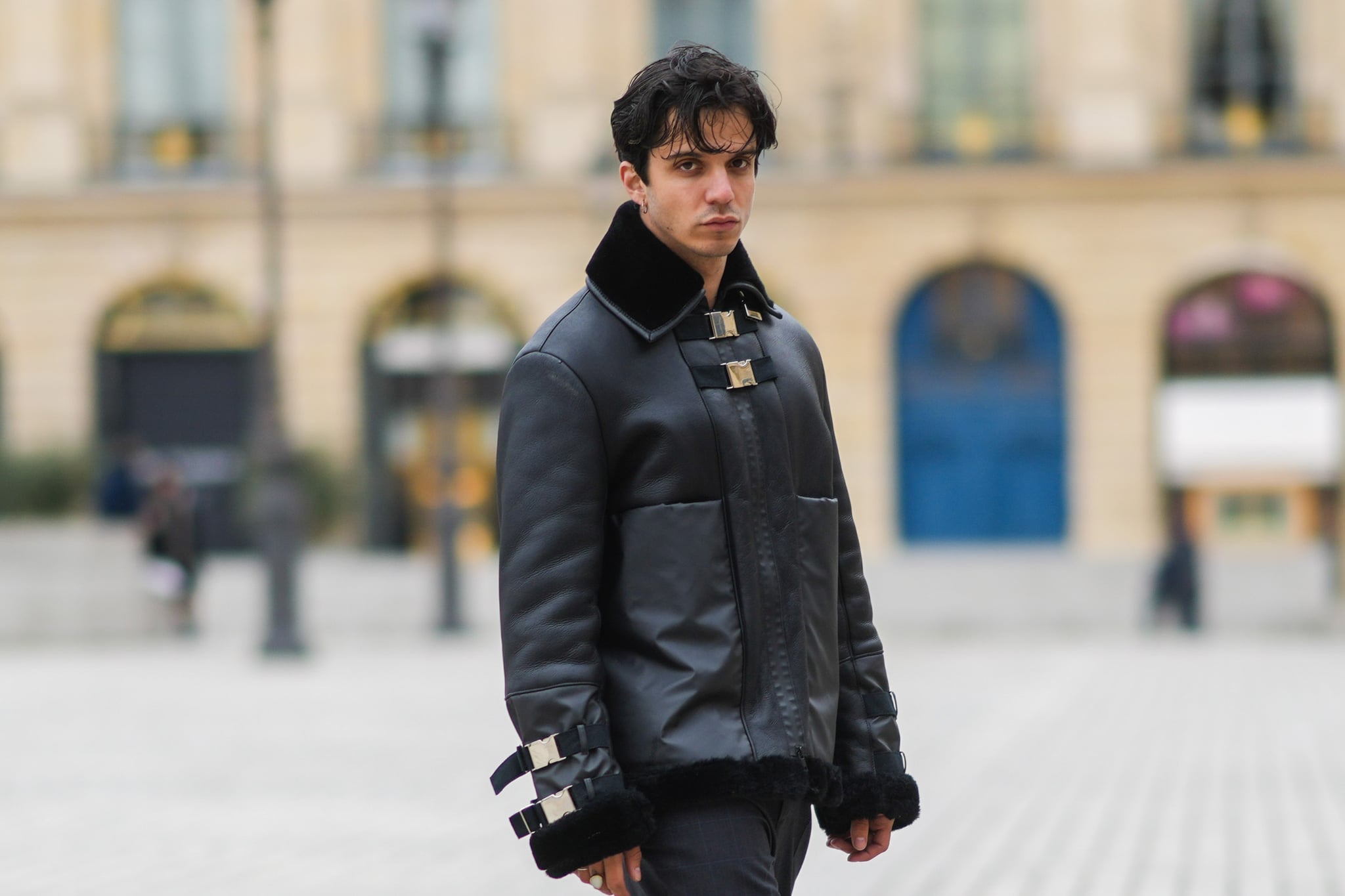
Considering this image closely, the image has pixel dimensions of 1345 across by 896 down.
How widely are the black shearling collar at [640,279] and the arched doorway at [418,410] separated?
29.3 metres

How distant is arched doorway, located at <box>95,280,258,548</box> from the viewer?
32719mm

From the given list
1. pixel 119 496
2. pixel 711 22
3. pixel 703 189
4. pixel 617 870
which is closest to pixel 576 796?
pixel 617 870

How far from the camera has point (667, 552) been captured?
10.4 feet

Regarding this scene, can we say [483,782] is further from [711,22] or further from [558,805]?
[711,22]

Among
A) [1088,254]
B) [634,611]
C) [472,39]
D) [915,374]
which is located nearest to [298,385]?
[472,39]

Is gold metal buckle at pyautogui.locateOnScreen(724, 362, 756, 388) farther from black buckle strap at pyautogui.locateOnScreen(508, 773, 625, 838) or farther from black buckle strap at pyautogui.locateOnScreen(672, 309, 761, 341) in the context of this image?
black buckle strap at pyautogui.locateOnScreen(508, 773, 625, 838)

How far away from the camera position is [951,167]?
31.6 metres

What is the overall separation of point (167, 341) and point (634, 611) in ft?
102

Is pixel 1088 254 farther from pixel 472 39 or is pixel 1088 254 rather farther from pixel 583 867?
pixel 583 867

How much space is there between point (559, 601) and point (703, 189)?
667 mm


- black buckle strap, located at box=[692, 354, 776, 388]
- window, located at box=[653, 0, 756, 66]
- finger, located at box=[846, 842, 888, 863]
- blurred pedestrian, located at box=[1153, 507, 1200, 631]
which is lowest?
blurred pedestrian, located at box=[1153, 507, 1200, 631]

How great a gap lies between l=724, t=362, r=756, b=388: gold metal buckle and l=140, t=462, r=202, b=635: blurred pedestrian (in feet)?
58.9

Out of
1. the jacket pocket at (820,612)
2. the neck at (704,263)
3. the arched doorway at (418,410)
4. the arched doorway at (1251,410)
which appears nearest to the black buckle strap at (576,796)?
the jacket pocket at (820,612)

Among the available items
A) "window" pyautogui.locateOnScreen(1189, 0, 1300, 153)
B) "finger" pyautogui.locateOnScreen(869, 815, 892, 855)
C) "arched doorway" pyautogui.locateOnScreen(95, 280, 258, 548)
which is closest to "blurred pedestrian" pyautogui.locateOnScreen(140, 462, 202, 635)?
"arched doorway" pyautogui.locateOnScreen(95, 280, 258, 548)
